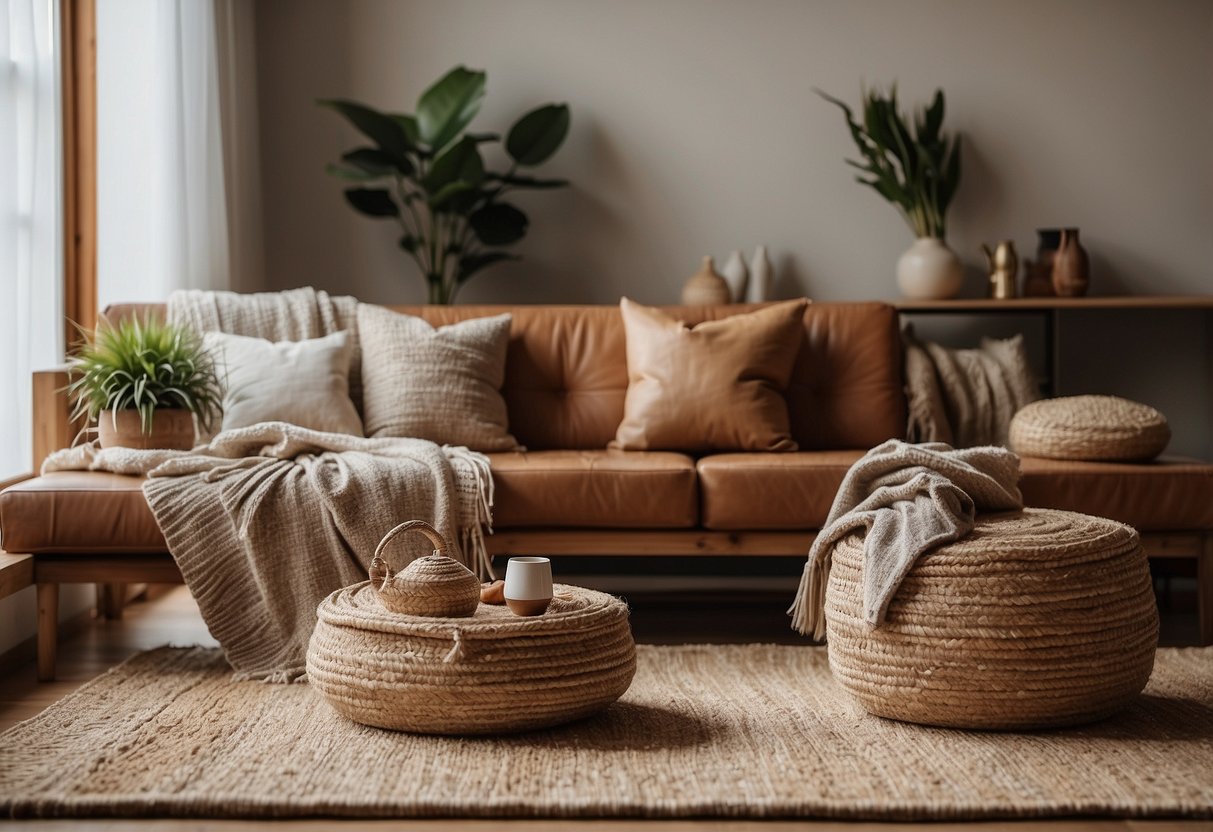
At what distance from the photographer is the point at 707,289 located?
4102mm

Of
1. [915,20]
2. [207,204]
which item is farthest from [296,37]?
[915,20]

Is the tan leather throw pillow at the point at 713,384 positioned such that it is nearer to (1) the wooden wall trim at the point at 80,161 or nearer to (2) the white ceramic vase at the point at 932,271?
(2) the white ceramic vase at the point at 932,271

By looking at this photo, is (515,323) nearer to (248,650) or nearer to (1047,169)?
(248,650)

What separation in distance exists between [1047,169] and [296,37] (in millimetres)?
2606

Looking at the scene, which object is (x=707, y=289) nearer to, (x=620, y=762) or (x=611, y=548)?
(x=611, y=548)

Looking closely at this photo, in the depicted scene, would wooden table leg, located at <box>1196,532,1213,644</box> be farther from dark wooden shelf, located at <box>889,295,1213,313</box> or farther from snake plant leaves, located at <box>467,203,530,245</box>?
snake plant leaves, located at <box>467,203,530,245</box>

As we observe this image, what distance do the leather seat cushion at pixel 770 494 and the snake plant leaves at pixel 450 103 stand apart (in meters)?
1.65

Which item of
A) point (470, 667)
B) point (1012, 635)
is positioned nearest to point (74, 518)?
point (470, 667)

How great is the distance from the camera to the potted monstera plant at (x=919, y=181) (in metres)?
4.04

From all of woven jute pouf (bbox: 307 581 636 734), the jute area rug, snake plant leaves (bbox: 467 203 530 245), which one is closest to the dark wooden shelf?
snake plant leaves (bbox: 467 203 530 245)

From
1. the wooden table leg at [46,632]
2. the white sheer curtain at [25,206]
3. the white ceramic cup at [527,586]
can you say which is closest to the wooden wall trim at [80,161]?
the white sheer curtain at [25,206]

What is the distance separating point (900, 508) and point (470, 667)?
2.90 ft

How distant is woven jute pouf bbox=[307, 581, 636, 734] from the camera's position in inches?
84.7

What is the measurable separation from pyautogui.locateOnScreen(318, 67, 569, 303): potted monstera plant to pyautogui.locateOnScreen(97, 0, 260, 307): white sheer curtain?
41cm
